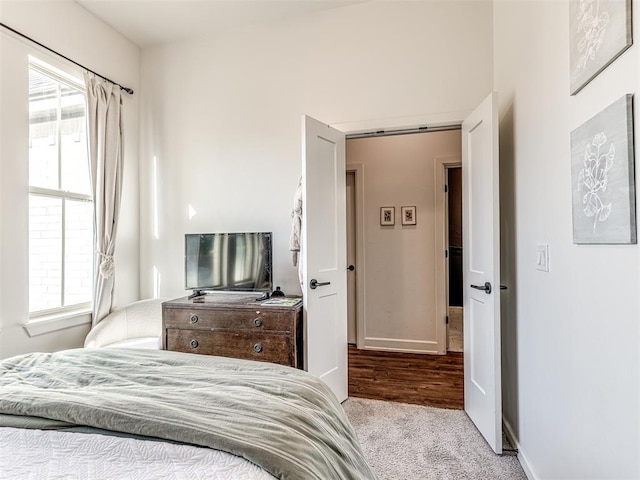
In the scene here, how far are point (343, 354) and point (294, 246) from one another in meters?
0.99

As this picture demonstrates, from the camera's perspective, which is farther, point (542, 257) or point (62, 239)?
point (62, 239)

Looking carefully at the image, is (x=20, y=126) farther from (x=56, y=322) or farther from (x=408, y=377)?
(x=408, y=377)

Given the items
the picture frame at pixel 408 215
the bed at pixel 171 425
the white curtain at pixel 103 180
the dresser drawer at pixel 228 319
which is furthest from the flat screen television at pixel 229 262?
the picture frame at pixel 408 215

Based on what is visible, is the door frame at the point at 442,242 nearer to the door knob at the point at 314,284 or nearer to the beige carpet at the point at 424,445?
the beige carpet at the point at 424,445

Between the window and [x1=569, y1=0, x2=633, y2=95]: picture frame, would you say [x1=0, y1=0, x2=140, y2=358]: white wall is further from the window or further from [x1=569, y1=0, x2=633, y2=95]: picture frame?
[x1=569, y1=0, x2=633, y2=95]: picture frame

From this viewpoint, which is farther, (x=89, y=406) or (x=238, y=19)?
(x=238, y=19)

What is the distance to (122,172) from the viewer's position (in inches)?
129

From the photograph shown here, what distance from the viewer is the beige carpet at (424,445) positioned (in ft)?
6.36

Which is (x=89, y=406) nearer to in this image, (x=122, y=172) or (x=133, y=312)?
(x=133, y=312)

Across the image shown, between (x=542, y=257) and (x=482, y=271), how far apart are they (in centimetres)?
63

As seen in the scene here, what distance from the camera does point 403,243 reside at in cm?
421

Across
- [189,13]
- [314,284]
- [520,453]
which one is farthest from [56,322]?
[520,453]

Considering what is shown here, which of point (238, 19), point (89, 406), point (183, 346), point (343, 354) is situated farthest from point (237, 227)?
point (89, 406)

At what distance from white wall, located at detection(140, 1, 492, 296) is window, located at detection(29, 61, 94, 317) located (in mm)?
573
